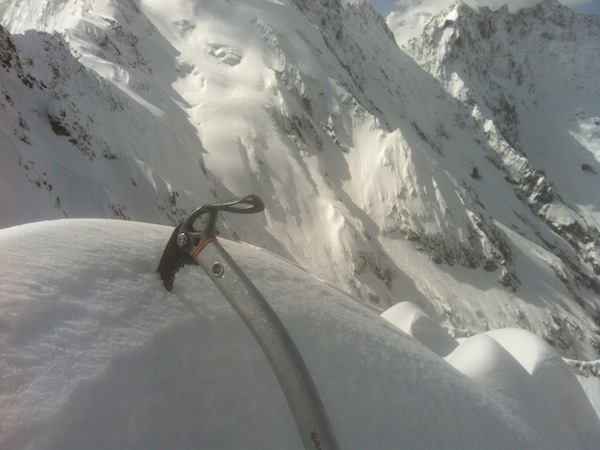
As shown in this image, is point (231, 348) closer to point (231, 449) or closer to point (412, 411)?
point (231, 449)

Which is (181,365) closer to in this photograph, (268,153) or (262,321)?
(262,321)

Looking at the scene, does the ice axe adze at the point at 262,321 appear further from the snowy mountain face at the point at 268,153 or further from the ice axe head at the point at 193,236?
the snowy mountain face at the point at 268,153

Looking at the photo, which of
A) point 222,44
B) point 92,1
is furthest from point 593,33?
point 92,1

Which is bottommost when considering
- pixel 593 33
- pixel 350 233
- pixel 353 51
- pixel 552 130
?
pixel 350 233

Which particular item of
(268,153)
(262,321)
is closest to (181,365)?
(262,321)

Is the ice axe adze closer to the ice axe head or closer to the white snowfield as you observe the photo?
the ice axe head

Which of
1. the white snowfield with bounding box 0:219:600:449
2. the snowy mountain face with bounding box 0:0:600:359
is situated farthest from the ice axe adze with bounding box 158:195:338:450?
the snowy mountain face with bounding box 0:0:600:359

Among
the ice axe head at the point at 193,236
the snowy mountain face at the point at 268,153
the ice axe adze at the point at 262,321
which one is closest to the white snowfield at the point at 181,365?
the ice axe head at the point at 193,236
